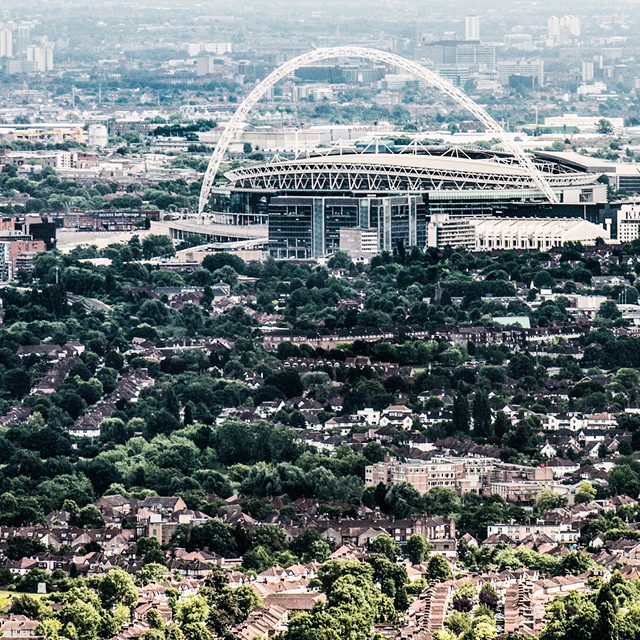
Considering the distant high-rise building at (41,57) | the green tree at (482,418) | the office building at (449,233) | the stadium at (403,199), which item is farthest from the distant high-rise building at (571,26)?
the green tree at (482,418)

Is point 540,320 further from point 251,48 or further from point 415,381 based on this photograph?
point 251,48

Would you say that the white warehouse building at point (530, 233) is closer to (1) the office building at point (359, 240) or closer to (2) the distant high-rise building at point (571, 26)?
(1) the office building at point (359, 240)

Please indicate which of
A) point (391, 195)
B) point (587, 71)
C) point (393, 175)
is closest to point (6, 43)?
point (587, 71)

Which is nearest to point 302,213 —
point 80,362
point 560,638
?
point 80,362

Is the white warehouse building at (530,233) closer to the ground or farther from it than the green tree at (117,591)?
closer to the ground

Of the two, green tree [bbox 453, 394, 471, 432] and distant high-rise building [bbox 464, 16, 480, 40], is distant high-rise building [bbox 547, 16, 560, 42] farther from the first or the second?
green tree [bbox 453, 394, 471, 432]

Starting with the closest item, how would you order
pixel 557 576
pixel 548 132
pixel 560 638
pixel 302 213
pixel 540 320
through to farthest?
pixel 560 638 < pixel 557 576 < pixel 540 320 < pixel 302 213 < pixel 548 132
